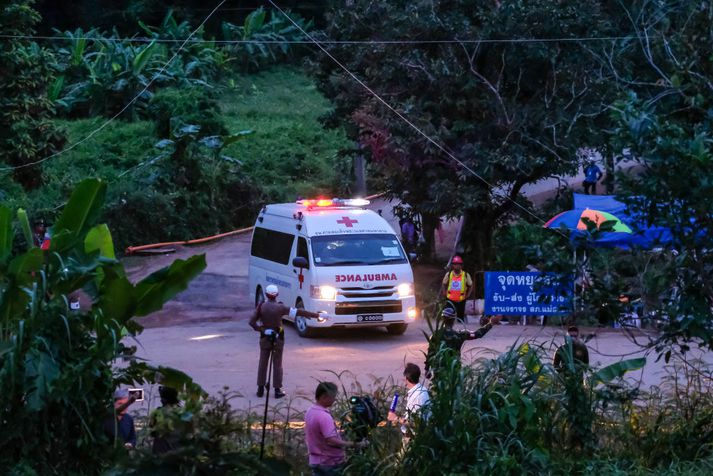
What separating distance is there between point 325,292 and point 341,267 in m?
0.54

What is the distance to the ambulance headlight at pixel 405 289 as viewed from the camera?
1911 cm

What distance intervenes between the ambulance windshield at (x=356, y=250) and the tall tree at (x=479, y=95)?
8.93ft

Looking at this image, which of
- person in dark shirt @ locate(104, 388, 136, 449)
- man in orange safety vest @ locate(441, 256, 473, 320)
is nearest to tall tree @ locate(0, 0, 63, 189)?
man in orange safety vest @ locate(441, 256, 473, 320)

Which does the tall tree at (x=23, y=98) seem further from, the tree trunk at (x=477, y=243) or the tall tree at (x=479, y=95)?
the tree trunk at (x=477, y=243)

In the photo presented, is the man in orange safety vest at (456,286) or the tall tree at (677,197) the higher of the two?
the tall tree at (677,197)

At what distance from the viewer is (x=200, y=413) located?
26.4 ft

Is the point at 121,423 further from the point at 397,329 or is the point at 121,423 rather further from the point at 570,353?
the point at 397,329

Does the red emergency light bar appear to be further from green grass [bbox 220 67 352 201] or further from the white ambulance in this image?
green grass [bbox 220 67 352 201]

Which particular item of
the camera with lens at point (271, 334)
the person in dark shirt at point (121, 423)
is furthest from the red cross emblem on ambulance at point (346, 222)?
the person in dark shirt at point (121, 423)

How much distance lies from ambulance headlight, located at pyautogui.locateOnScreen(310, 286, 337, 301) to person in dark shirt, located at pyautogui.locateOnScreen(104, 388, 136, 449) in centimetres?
904

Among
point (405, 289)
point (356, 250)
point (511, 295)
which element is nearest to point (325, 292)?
point (356, 250)

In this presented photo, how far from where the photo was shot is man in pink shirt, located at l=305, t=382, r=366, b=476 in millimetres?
9500

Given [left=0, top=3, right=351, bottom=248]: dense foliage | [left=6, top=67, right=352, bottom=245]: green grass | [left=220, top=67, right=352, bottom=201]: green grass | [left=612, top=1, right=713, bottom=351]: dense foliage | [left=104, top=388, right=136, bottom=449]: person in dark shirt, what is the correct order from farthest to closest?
[left=220, top=67, right=352, bottom=201]: green grass < [left=0, top=3, right=351, bottom=248]: dense foliage < [left=6, top=67, right=352, bottom=245]: green grass < [left=104, top=388, right=136, bottom=449]: person in dark shirt < [left=612, top=1, right=713, bottom=351]: dense foliage

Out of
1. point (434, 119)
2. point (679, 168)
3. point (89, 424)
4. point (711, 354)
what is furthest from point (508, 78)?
point (89, 424)
